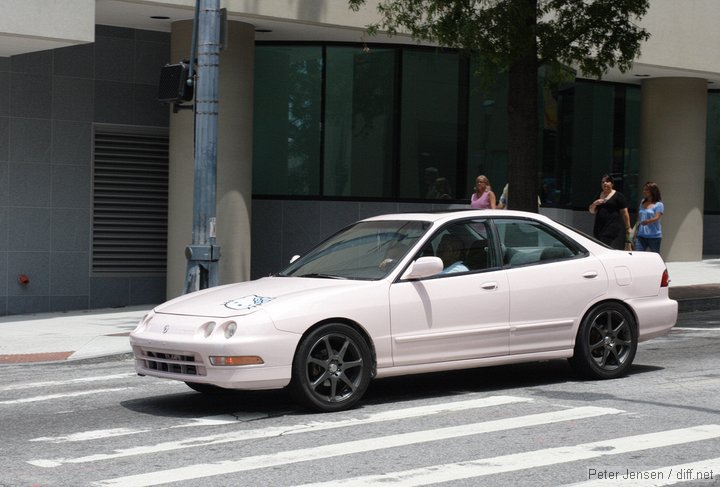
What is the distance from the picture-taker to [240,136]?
18.7m

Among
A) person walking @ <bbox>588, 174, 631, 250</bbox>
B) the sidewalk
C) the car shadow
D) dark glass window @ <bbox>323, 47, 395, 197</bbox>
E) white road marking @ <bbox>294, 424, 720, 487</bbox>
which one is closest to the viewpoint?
white road marking @ <bbox>294, 424, 720, 487</bbox>

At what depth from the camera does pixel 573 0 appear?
17641 millimetres

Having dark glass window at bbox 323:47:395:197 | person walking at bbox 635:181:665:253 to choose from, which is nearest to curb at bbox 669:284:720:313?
person walking at bbox 635:181:665:253

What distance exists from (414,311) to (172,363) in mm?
1864

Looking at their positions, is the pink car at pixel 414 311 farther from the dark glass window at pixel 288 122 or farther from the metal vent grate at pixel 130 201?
the dark glass window at pixel 288 122

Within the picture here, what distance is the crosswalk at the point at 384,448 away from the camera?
671cm

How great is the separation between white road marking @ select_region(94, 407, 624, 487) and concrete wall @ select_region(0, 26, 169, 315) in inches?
454

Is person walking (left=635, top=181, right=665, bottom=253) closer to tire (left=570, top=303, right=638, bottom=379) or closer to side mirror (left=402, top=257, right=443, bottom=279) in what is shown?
tire (left=570, top=303, right=638, bottom=379)

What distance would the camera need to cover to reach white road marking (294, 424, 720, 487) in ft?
21.7

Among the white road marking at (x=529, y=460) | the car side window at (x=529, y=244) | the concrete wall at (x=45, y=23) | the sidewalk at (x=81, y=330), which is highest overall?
the concrete wall at (x=45, y=23)

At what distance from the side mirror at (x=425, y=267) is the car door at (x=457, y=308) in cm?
16

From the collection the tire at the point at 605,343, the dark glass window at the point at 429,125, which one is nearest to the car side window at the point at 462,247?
the tire at the point at 605,343

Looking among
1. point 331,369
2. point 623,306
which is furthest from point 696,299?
point 331,369

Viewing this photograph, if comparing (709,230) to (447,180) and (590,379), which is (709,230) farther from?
(590,379)
